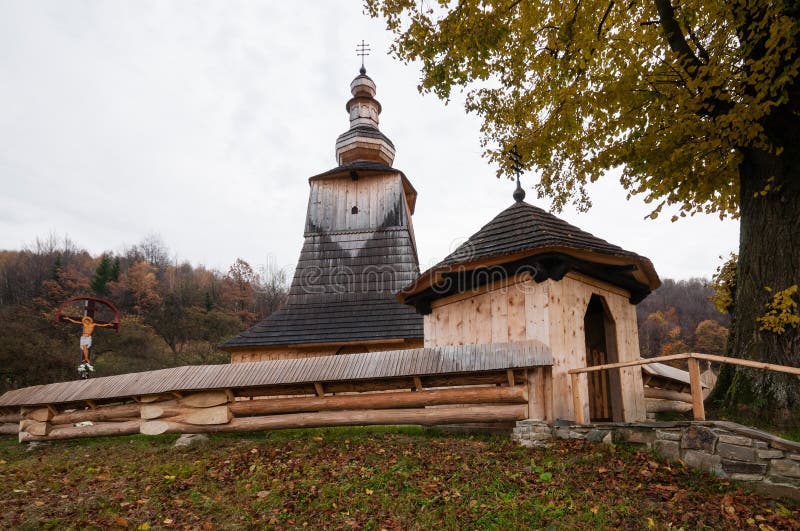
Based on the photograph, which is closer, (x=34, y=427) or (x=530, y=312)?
(x=530, y=312)

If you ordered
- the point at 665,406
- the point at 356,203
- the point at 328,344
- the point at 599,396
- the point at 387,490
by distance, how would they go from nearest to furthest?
1. the point at 387,490
2. the point at 599,396
3. the point at 665,406
4. the point at 328,344
5. the point at 356,203

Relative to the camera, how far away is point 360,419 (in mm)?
6945

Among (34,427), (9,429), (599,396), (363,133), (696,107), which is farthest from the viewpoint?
(363,133)

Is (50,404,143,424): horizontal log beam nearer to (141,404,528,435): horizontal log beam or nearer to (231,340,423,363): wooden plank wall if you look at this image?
(141,404,528,435): horizontal log beam

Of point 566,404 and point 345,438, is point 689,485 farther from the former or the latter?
point 345,438

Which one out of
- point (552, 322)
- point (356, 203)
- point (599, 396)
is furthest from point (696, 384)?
point (356, 203)

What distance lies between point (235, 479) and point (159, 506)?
2.75ft

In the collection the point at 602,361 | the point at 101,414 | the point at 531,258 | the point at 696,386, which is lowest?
the point at 101,414

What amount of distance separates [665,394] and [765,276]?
5.07 metres

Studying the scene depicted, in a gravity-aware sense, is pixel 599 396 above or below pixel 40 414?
above

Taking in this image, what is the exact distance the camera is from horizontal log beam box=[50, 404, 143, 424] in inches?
309

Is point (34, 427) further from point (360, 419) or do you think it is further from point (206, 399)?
point (360, 419)

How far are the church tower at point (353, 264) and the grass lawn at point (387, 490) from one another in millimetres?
6836

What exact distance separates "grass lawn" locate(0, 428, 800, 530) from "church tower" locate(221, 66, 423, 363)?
22.4ft
